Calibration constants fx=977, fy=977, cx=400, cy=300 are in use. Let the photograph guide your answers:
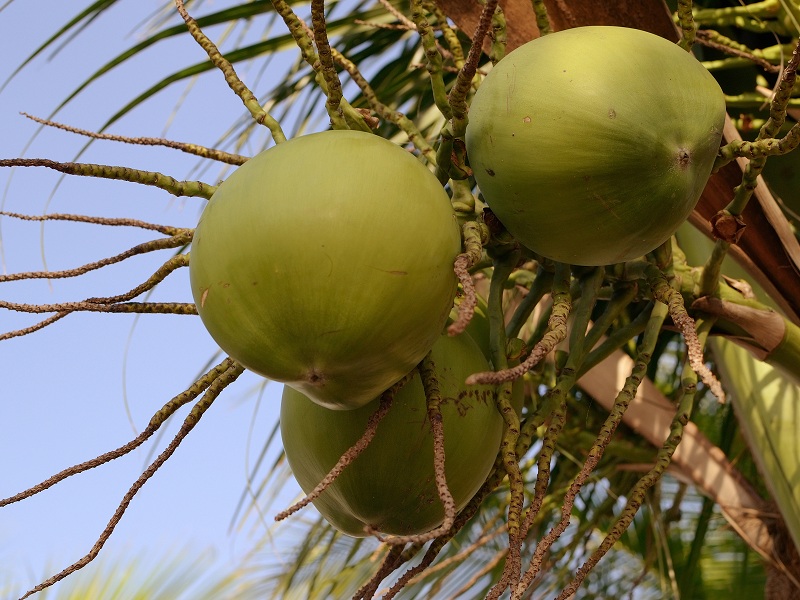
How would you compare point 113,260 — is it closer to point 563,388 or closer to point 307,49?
point 307,49

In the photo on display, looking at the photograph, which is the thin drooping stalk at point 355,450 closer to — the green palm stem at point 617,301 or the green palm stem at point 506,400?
the green palm stem at point 506,400

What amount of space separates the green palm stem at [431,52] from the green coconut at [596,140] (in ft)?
0.22

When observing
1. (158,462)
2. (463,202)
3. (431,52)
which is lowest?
(158,462)

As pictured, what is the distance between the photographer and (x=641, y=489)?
0.85m

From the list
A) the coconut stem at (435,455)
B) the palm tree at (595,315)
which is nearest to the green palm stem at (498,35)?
the palm tree at (595,315)

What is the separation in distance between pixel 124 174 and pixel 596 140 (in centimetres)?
41

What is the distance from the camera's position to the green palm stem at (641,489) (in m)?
0.82

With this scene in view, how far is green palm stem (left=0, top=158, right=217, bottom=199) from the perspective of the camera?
2.79ft

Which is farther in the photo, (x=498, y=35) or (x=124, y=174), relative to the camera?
(x=498, y=35)

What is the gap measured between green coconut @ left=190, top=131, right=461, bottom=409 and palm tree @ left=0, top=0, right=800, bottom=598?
57 mm

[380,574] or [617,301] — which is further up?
[617,301]

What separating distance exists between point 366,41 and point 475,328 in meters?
1.34

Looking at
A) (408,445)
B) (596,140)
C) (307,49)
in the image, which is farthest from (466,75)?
(408,445)

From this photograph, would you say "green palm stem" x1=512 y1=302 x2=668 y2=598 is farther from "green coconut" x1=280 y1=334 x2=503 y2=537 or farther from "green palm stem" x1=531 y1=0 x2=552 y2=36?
"green palm stem" x1=531 y1=0 x2=552 y2=36
